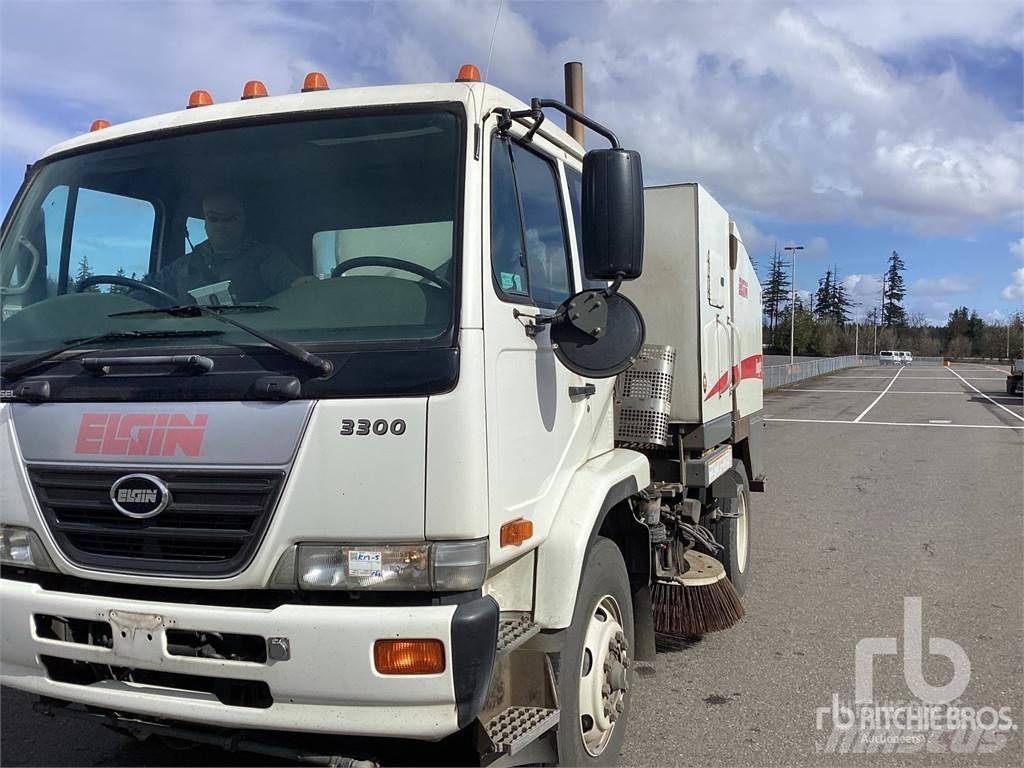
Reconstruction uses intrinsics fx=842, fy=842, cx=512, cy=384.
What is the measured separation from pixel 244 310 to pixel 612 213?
1.22m

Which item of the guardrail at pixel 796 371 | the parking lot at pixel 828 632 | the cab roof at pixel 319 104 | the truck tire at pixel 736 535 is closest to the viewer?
the cab roof at pixel 319 104

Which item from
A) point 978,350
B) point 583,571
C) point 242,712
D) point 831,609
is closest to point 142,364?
point 242,712

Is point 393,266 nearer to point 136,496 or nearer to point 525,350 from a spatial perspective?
point 525,350

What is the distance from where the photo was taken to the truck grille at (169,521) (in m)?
2.45

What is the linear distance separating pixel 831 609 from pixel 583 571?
A: 3422mm

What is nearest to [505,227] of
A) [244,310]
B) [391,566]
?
[244,310]

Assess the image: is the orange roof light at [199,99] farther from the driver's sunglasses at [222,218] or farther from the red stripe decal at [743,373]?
the red stripe decal at [743,373]

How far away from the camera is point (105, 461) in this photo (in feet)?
8.50

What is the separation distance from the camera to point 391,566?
2377mm

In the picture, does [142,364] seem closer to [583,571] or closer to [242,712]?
[242,712]

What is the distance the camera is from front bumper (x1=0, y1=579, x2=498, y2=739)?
7.64ft

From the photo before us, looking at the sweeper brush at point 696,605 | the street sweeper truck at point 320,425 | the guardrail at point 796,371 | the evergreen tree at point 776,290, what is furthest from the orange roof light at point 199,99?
the evergreen tree at point 776,290

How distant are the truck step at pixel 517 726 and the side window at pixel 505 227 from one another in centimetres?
138

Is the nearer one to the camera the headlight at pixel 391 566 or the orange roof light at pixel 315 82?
the headlight at pixel 391 566
